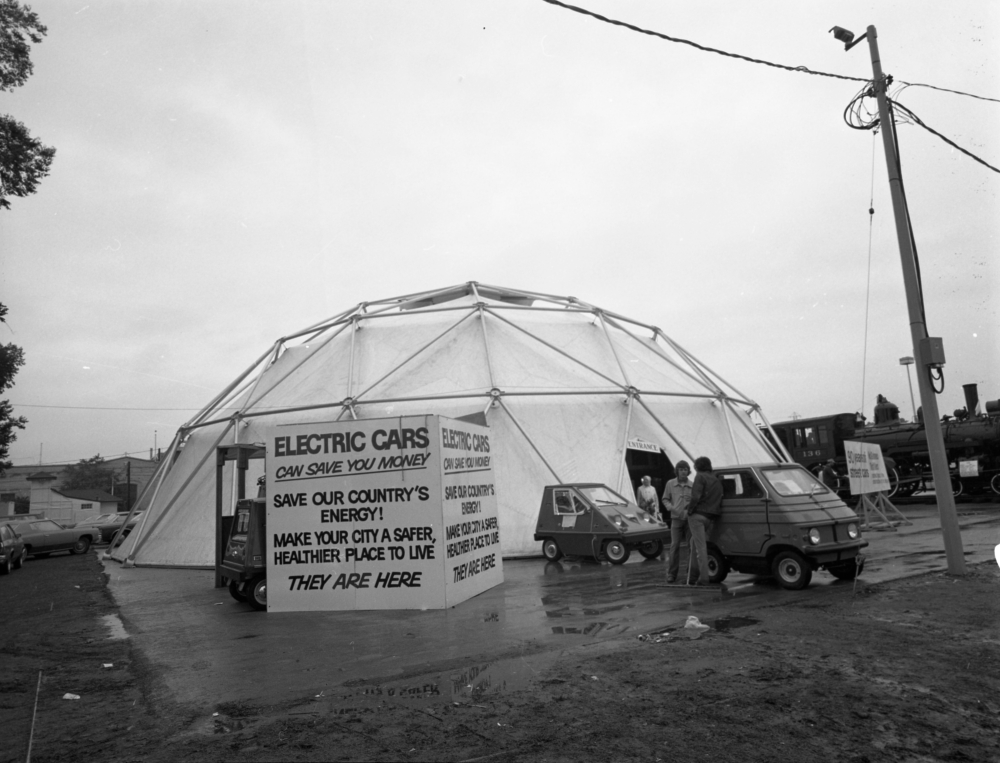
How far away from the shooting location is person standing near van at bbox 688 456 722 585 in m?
9.96

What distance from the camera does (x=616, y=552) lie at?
13.8 m

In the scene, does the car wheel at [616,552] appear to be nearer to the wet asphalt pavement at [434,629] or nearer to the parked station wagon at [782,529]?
the wet asphalt pavement at [434,629]

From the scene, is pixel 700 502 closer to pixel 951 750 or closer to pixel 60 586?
pixel 951 750

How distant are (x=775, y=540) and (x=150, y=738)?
7.96 meters

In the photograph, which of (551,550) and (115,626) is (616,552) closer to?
(551,550)

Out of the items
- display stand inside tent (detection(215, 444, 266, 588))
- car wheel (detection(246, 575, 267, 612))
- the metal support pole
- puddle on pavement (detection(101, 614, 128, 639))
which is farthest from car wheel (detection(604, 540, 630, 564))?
puddle on pavement (detection(101, 614, 128, 639))

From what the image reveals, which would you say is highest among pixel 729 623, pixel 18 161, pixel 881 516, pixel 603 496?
pixel 18 161

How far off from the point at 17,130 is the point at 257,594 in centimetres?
1006

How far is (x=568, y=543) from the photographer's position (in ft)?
46.8

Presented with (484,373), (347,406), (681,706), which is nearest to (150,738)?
(681,706)

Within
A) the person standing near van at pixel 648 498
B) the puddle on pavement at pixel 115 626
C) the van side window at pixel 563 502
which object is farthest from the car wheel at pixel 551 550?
the puddle on pavement at pixel 115 626

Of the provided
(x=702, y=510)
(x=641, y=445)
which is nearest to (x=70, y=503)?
(x=641, y=445)

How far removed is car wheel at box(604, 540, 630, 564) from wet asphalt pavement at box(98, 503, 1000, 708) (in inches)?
13.2

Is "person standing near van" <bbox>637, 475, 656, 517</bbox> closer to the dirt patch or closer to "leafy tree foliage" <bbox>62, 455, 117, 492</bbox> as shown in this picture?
the dirt patch
